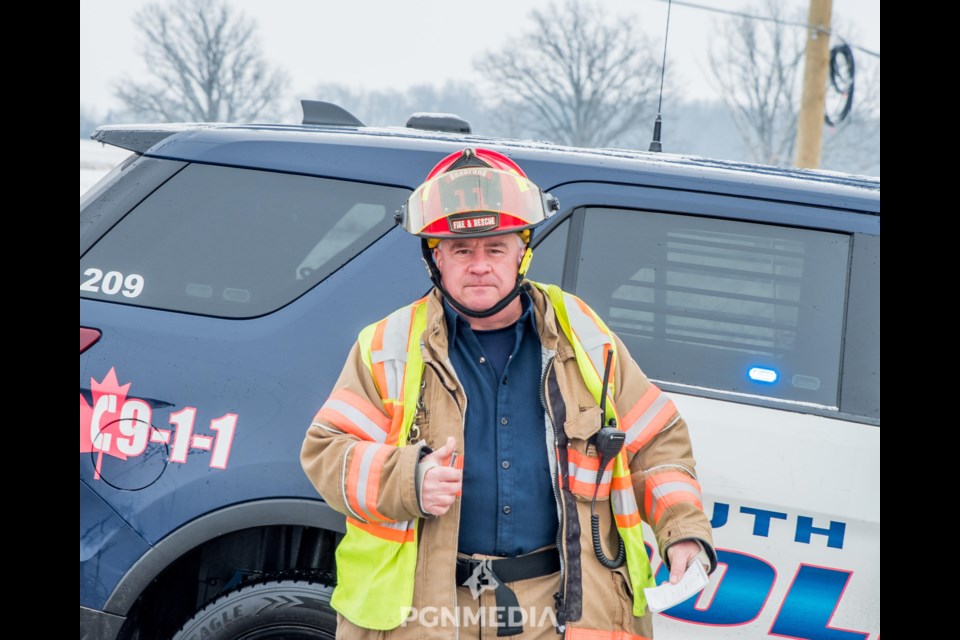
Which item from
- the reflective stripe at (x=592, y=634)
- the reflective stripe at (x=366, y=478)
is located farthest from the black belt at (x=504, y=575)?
the reflective stripe at (x=366, y=478)

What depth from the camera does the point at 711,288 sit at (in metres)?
2.58

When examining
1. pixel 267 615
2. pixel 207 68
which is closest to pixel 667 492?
pixel 267 615

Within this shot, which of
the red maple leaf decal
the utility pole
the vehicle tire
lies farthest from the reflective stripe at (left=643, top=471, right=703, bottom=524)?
the utility pole

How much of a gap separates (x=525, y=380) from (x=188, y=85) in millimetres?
30431

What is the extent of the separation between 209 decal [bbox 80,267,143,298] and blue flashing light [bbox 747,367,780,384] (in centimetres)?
170

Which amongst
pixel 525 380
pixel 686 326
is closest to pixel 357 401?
pixel 525 380

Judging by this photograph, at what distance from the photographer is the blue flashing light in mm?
2496

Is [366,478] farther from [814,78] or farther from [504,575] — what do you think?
[814,78]

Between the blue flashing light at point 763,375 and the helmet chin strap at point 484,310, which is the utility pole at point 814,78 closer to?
the blue flashing light at point 763,375

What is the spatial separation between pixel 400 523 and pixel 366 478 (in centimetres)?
14

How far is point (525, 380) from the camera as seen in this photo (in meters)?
2.06

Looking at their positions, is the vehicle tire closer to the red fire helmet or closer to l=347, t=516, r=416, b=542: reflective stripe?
l=347, t=516, r=416, b=542: reflective stripe
